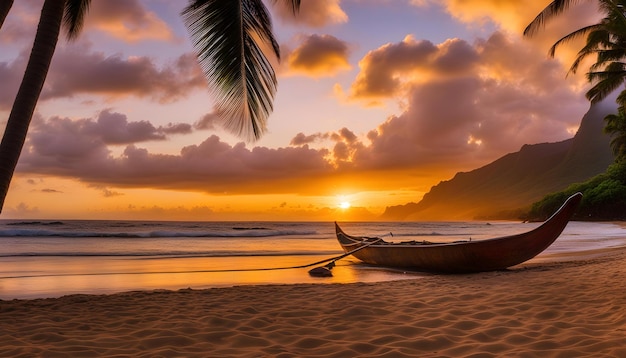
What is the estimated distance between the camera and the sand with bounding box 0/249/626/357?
4.01 metres

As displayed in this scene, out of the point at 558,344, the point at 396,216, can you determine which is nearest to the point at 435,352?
the point at 558,344

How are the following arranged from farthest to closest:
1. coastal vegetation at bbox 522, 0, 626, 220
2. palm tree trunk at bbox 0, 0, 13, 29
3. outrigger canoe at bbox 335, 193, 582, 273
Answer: coastal vegetation at bbox 522, 0, 626, 220 → outrigger canoe at bbox 335, 193, 582, 273 → palm tree trunk at bbox 0, 0, 13, 29

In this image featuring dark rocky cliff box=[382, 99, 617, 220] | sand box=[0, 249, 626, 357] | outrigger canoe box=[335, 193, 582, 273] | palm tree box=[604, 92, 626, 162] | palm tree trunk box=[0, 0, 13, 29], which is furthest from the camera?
dark rocky cliff box=[382, 99, 617, 220]

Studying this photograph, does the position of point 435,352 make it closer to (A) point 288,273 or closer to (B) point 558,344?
(B) point 558,344

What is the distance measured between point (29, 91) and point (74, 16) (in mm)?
3116

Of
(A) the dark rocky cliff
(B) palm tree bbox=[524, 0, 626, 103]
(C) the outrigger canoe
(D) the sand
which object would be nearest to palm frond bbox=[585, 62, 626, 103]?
(B) palm tree bbox=[524, 0, 626, 103]

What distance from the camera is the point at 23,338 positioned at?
4.39 m

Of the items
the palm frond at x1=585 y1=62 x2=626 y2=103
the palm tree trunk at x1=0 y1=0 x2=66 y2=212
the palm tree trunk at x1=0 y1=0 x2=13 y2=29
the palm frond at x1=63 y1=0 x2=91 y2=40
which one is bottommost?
the palm tree trunk at x1=0 y1=0 x2=66 y2=212

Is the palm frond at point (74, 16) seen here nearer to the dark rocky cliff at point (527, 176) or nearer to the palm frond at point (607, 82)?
the palm frond at point (607, 82)

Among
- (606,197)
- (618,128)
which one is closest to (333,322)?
(618,128)

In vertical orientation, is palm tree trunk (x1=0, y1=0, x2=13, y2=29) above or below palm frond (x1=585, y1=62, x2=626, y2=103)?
below

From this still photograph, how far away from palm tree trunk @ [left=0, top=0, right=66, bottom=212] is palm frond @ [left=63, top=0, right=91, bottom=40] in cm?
217

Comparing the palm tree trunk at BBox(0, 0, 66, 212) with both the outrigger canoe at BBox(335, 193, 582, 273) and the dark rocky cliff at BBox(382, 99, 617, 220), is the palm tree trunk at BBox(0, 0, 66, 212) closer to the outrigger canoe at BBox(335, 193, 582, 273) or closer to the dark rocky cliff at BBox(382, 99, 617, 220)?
the outrigger canoe at BBox(335, 193, 582, 273)

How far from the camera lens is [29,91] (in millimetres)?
5070
